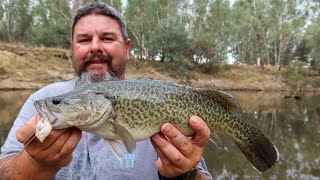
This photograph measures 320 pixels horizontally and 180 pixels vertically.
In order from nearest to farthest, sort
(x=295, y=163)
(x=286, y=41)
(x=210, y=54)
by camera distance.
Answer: (x=295, y=163) < (x=210, y=54) < (x=286, y=41)

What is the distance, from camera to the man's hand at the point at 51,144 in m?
2.33

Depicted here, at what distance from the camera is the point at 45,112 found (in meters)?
2.30

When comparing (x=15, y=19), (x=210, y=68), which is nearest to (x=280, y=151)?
(x=210, y=68)

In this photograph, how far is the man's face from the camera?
3697 millimetres

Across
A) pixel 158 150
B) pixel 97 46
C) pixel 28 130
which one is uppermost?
pixel 97 46

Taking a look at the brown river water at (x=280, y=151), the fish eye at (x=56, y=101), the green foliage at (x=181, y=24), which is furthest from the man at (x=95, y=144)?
the green foliage at (x=181, y=24)

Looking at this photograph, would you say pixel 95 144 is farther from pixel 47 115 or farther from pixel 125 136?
pixel 47 115

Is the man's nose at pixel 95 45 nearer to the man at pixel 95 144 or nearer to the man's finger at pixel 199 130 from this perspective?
the man at pixel 95 144

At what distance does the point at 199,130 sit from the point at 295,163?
694cm

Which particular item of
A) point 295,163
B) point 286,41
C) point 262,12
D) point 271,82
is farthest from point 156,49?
point 295,163

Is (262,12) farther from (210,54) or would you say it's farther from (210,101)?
(210,101)

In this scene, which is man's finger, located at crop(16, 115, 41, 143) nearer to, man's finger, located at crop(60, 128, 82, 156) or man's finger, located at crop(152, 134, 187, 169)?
man's finger, located at crop(60, 128, 82, 156)

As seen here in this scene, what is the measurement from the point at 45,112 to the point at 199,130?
1189mm

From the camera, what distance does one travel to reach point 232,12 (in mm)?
47656
